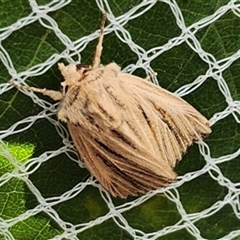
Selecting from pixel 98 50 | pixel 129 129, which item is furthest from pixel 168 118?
pixel 98 50

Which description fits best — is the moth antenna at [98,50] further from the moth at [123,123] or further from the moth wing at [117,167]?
the moth wing at [117,167]

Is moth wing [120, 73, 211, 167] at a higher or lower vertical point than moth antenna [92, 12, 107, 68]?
lower

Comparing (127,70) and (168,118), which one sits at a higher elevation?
(127,70)

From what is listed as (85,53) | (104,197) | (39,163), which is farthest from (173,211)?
(85,53)

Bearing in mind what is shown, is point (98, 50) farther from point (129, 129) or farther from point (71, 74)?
point (129, 129)

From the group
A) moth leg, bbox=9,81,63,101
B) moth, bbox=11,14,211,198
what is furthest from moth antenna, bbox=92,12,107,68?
moth leg, bbox=9,81,63,101

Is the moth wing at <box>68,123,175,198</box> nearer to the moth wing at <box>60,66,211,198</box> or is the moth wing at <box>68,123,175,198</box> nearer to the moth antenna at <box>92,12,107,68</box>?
the moth wing at <box>60,66,211,198</box>

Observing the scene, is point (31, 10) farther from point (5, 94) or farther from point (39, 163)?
point (39, 163)
